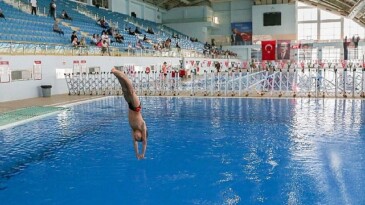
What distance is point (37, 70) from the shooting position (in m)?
18.9

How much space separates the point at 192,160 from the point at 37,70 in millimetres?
14224

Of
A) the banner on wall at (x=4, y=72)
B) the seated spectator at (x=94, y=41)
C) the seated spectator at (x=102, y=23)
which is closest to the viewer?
the banner on wall at (x=4, y=72)

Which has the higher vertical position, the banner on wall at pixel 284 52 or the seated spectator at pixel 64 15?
the seated spectator at pixel 64 15

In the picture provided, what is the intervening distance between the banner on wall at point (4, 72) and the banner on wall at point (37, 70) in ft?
6.63

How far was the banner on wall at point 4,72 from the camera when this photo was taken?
16.3 meters

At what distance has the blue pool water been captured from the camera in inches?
210

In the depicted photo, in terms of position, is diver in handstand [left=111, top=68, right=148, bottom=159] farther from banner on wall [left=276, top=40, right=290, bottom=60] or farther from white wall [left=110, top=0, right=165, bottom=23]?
white wall [left=110, top=0, right=165, bottom=23]

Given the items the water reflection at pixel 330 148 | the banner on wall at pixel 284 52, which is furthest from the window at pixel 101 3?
the water reflection at pixel 330 148

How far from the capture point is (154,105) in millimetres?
16094

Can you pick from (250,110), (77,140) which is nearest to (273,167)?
(77,140)

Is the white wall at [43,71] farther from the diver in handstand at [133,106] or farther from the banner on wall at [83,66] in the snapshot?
the diver in handstand at [133,106]

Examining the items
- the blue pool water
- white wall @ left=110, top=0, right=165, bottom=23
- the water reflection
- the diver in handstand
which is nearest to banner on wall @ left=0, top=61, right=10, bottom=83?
the blue pool water

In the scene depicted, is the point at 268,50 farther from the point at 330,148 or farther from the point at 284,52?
the point at 330,148

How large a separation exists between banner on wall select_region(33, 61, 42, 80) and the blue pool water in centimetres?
682
